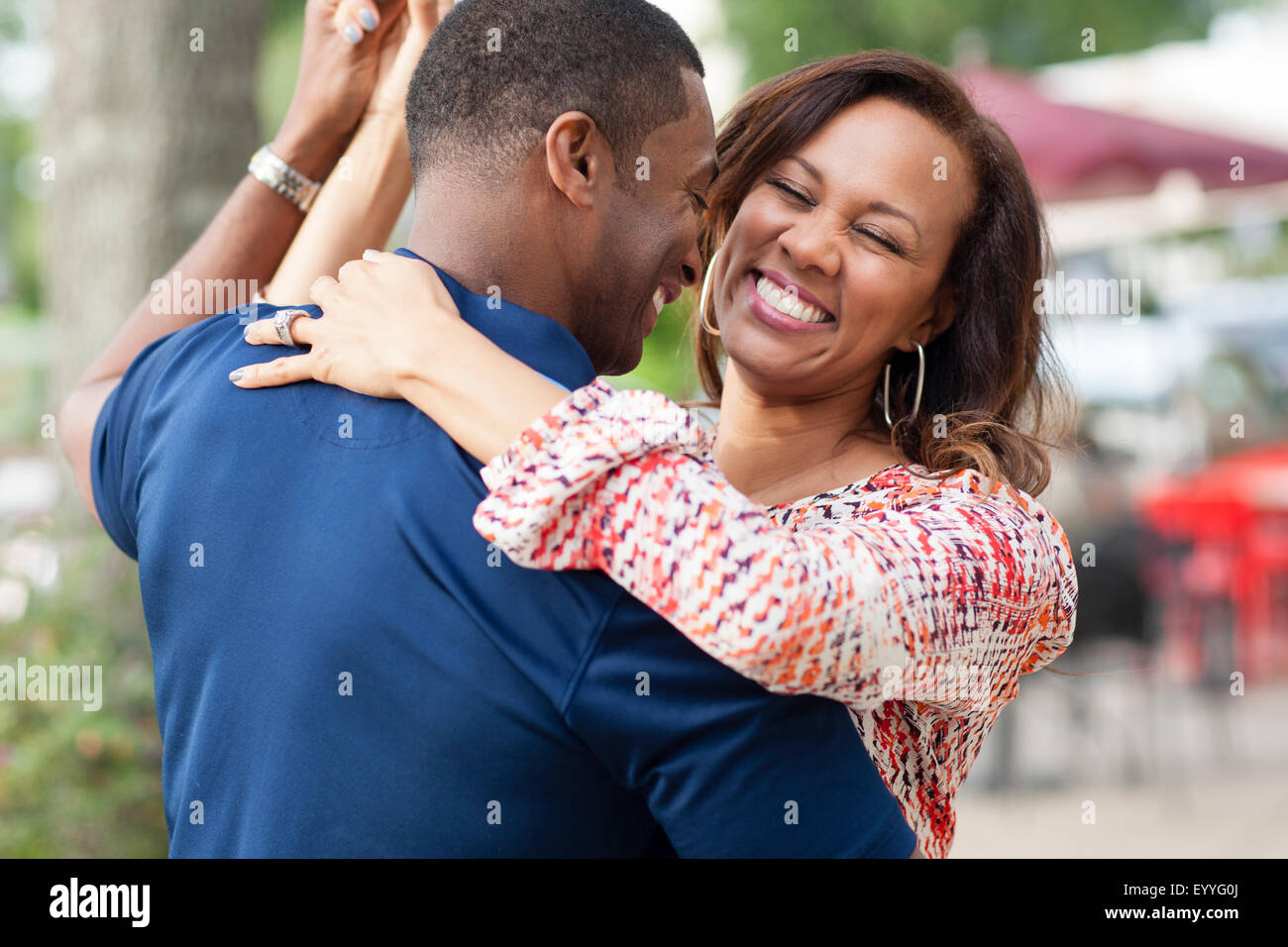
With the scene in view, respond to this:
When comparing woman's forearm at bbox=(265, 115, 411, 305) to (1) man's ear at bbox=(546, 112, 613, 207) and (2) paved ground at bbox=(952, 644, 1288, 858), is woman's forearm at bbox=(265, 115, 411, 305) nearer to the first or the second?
(1) man's ear at bbox=(546, 112, 613, 207)

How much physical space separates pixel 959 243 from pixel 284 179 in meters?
1.20

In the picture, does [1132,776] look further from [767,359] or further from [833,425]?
[767,359]

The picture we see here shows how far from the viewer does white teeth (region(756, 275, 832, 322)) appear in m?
2.25

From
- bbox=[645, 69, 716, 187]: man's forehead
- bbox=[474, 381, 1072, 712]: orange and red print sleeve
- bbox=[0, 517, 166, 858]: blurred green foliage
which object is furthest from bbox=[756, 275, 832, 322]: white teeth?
bbox=[0, 517, 166, 858]: blurred green foliage

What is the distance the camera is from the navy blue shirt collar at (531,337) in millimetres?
1594

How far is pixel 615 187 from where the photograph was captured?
65.5 inches

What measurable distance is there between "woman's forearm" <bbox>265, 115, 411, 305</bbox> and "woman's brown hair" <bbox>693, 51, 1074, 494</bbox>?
23.7 inches

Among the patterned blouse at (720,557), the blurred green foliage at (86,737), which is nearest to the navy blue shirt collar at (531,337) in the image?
the patterned blouse at (720,557)

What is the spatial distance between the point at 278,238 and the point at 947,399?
1.24 metres

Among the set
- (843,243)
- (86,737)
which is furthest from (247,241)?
(86,737)

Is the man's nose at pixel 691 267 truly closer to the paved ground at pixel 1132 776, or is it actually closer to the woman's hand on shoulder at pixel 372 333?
the woman's hand on shoulder at pixel 372 333

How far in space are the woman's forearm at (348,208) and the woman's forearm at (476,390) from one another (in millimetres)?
811

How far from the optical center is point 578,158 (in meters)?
1.62
